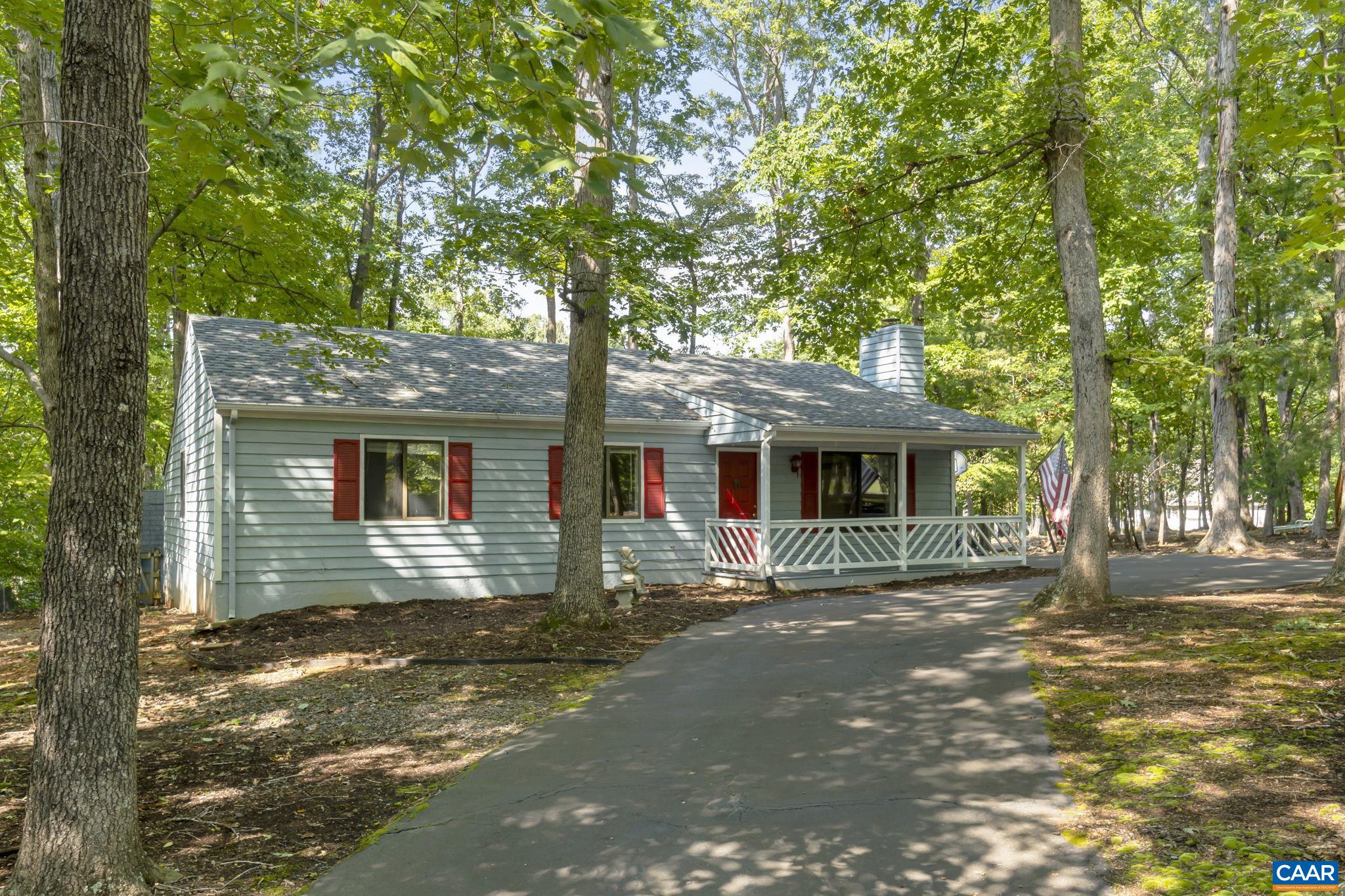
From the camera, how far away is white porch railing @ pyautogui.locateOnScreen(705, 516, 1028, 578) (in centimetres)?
1496

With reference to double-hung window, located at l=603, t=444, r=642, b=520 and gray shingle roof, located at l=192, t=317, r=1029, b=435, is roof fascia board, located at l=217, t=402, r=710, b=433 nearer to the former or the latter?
gray shingle roof, located at l=192, t=317, r=1029, b=435

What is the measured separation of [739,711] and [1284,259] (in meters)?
5.11

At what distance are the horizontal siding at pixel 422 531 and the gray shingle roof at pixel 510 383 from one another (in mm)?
419

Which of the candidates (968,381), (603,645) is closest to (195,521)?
(603,645)

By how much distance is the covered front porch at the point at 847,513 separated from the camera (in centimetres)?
1508

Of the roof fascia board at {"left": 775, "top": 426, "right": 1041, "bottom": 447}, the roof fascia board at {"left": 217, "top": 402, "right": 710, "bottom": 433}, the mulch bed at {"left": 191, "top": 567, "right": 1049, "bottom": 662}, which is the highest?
the roof fascia board at {"left": 217, "top": 402, "right": 710, "bottom": 433}

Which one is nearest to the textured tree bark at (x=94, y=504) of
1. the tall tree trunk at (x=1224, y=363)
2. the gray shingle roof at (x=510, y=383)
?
the gray shingle roof at (x=510, y=383)

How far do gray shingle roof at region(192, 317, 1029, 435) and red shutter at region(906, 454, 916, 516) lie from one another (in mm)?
1125

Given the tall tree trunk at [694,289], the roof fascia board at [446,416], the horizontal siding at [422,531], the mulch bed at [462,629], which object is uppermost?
the tall tree trunk at [694,289]

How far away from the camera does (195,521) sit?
14.4 metres

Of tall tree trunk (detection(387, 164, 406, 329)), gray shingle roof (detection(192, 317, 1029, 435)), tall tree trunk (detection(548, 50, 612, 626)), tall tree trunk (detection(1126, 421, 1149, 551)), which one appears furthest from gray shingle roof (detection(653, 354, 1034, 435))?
tall tree trunk (detection(387, 164, 406, 329))

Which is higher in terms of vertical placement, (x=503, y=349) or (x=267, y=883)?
(x=503, y=349)

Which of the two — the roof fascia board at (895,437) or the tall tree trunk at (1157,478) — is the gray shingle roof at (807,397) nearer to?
the roof fascia board at (895,437)

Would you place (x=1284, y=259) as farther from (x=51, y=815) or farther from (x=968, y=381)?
(x=968, y=381)
